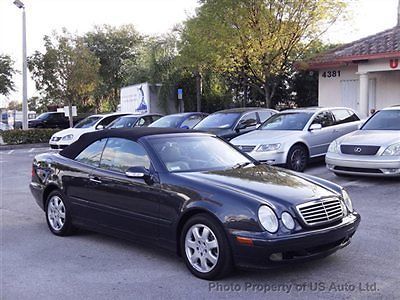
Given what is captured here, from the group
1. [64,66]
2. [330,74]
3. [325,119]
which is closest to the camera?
[325,119]

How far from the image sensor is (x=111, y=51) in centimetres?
4044

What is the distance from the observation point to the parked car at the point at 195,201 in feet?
14.6

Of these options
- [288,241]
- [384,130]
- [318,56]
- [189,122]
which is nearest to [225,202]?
[288,241]

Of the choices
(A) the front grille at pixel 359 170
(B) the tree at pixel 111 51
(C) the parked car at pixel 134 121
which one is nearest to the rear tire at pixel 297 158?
(A) the front grille at pixel 359 170

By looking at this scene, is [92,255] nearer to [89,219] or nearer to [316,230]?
[89,219]

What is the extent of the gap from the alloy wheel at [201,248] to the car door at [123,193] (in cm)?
49

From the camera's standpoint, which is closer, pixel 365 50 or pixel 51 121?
pixel 365 50

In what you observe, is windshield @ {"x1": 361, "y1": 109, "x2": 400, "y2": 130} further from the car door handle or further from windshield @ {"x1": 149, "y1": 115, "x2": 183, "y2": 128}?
the car door handle

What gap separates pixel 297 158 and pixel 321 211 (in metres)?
6.33

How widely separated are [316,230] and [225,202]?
0.86 metres

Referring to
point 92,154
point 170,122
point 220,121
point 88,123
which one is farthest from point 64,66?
point 92,154

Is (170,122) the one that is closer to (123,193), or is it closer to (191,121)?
→ (191,121)

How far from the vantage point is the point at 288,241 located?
14.3 feet

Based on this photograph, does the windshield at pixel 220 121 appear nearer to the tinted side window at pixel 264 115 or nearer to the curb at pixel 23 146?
the tinted side window at pixel 264 115
